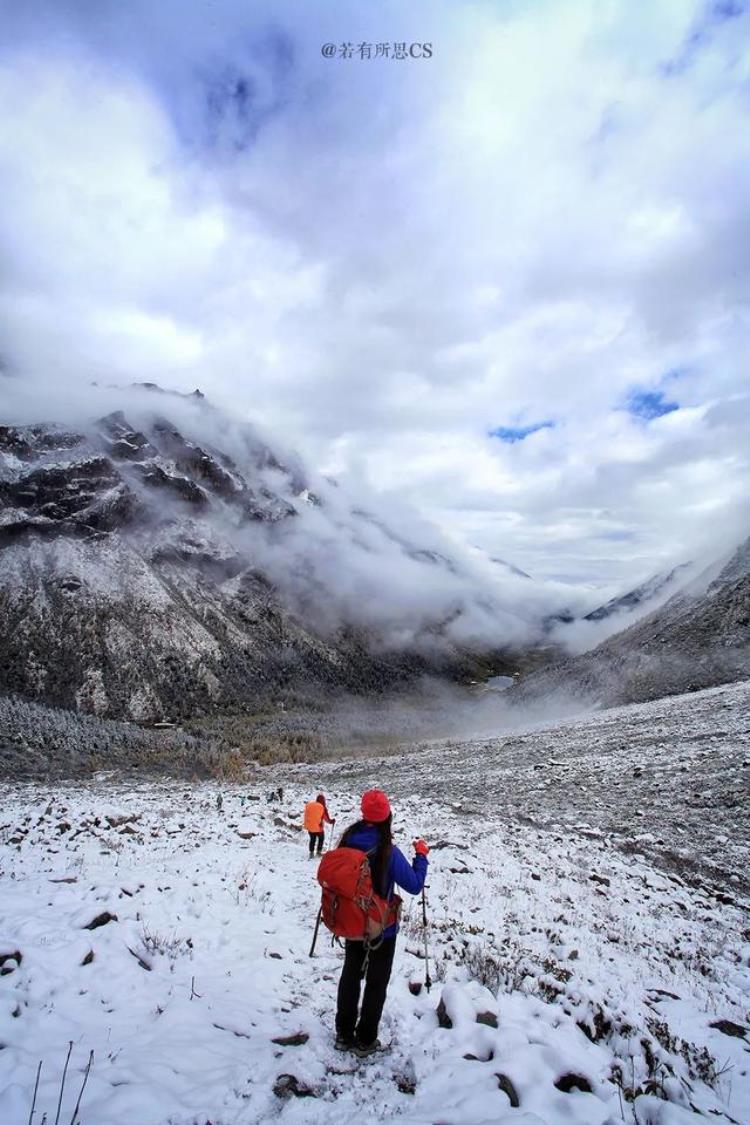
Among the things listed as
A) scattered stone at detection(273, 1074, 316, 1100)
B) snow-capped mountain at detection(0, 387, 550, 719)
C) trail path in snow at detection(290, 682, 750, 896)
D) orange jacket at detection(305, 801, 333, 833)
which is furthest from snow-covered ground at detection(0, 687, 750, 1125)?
snow-capped mountain at detection(0, 387, 550, 719)

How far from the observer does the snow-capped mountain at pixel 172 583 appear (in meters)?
79.6

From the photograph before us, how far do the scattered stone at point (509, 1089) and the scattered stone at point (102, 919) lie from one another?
571cm

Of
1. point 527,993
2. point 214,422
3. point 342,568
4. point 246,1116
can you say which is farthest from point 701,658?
point 214,422

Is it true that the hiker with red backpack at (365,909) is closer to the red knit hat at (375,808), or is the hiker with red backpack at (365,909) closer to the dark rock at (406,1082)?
the red knit hat at (375,808)

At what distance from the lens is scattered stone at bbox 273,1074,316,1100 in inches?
174

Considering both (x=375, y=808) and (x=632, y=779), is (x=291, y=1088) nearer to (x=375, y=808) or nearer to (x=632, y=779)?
(x=375, y=808)

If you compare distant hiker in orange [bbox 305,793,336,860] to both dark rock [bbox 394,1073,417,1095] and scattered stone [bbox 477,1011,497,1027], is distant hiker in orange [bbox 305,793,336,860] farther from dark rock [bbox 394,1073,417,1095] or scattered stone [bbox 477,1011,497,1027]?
dark rock [bbox 394,1073,417,1095]

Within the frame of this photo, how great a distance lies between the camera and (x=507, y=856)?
13602 millimetres

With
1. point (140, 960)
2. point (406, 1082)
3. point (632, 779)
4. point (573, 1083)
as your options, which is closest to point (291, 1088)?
point (406, 1082)

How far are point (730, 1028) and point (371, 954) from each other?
4.65 meters

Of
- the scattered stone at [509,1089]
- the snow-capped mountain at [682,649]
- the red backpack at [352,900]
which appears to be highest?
the snow-capped mountain at [682,649]

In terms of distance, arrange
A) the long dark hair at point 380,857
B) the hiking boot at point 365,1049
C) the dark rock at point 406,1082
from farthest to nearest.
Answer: the long dark hair at point 380,857 → the hiking boot at point 365,1049 → the dark rock at point 406,1082

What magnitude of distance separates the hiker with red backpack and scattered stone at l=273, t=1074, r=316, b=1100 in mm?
693

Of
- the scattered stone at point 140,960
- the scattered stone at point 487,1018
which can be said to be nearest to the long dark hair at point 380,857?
the scattered stone at point 487,1018
